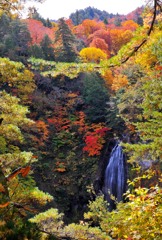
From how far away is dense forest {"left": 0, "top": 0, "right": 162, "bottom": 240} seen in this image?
117 inches

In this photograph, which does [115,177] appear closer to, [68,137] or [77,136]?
[77,136]

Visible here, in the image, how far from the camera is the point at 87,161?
16.0m

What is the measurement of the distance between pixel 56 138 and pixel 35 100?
11.7 feet

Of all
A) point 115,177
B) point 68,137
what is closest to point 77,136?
point 68,137

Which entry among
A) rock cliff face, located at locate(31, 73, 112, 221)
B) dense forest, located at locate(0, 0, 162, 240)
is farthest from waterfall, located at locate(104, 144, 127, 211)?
rock cliff face, located at locate(31, 73, 112, 221)

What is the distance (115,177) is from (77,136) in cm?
479

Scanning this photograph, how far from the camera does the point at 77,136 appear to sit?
58.5ft

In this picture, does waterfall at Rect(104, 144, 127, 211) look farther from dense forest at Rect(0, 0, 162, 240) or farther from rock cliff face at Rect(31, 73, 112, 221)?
Answer: rock cliff face at Rect(31, 73, 112, 221)

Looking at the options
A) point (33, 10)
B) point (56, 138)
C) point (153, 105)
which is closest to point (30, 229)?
point (33, 10)

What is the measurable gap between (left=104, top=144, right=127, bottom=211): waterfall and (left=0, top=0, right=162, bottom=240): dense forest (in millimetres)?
135

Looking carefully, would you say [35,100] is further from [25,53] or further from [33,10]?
[33,10]

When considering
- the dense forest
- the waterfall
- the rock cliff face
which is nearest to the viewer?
the dense forest

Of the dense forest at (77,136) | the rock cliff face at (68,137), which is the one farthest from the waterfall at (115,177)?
the rock cliff face at (68,137)

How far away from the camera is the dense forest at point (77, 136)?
2.98m
